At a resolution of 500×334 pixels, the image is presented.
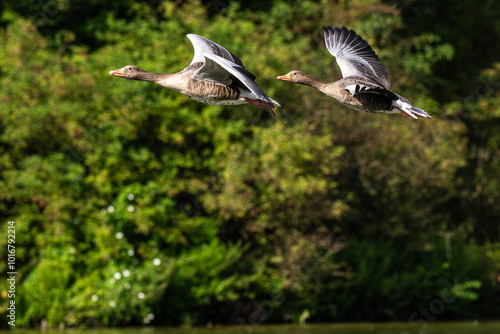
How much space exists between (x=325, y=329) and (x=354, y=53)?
7.74 metres

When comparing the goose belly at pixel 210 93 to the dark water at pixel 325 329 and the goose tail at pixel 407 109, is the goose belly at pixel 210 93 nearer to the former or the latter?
the goose tail at pixel 407 109

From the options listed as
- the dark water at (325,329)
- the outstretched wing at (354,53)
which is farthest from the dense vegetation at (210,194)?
the outstretched wing at (354,53)

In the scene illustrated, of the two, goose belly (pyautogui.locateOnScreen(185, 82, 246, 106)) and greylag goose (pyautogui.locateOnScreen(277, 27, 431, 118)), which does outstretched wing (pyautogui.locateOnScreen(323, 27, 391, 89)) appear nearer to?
greylag goose (pyautogui.locateOnScreen(277, 27, 431, 118))

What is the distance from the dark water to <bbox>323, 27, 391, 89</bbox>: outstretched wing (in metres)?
7.10

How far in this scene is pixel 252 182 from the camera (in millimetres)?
18328

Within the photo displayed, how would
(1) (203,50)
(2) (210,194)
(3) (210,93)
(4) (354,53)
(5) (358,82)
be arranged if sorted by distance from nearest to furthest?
(3) (210,93), (5) (358,82), (1) (203,50), (4) (354,53), (2) (210,194)

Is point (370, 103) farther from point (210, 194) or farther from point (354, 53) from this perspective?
point (210, 194)

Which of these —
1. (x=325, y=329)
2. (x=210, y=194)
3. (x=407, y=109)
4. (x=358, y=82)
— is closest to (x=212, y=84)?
(x=358, y=82)

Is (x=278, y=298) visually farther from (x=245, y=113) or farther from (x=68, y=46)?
(x=68, y=46)

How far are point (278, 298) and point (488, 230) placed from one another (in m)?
8.59

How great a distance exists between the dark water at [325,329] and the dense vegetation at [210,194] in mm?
509

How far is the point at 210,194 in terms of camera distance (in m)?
18.3

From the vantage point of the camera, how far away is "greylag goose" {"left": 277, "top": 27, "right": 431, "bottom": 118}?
8852 mm

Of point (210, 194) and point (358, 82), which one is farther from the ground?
point (358, 82)
